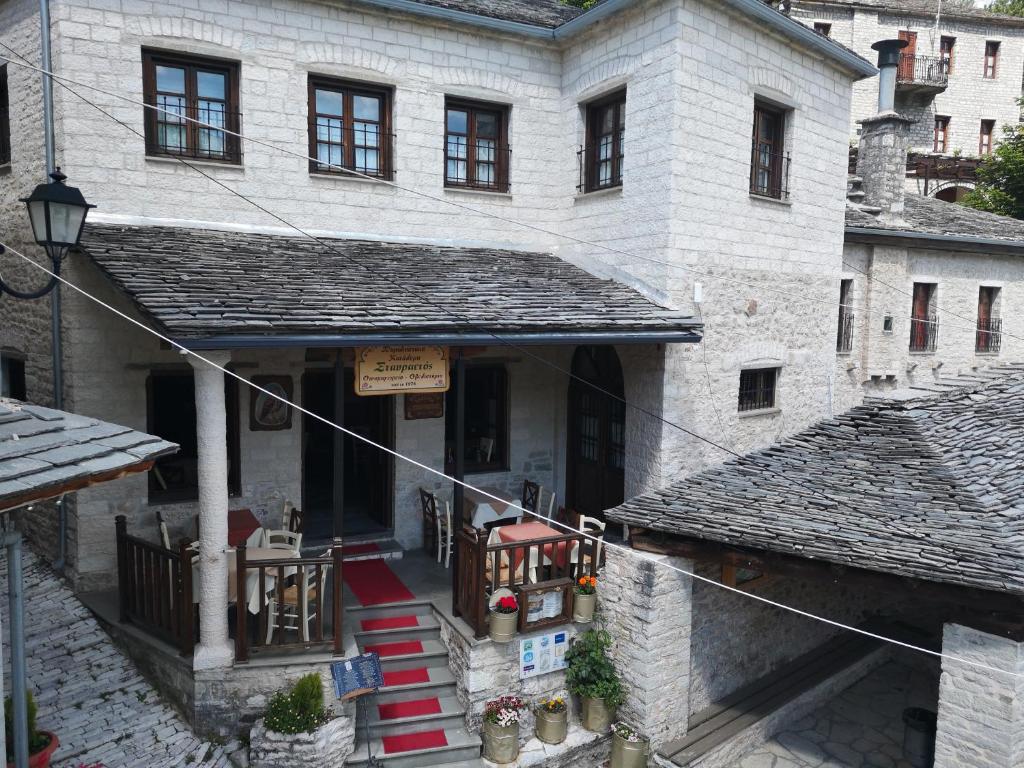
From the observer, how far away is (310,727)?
22.2 feet

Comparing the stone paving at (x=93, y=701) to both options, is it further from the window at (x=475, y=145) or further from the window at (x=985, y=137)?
the window at (x=985, y=137)

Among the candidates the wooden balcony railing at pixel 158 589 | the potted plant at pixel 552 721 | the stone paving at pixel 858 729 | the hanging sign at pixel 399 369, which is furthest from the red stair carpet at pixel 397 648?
the stone paving at pixel 858 729

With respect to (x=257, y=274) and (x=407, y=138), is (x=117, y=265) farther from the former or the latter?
(x=407, y=138)

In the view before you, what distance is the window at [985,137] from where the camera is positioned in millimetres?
32562

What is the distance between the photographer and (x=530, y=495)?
442 inches

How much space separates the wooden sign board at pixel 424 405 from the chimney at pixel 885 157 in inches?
394

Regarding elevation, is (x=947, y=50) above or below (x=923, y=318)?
above

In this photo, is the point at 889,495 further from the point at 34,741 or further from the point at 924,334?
the point at 924,334

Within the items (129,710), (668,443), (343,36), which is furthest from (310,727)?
(343,36)

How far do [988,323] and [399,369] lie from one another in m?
14.5

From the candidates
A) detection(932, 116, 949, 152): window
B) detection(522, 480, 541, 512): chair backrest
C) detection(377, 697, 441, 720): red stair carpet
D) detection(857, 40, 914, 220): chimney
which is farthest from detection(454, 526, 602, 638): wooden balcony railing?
detection(932, 116, 949, 152): window

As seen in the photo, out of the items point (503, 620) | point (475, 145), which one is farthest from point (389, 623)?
point (475, 145)

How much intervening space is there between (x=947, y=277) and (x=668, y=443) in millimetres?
9680

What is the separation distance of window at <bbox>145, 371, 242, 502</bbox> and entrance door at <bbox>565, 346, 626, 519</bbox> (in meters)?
4.73
